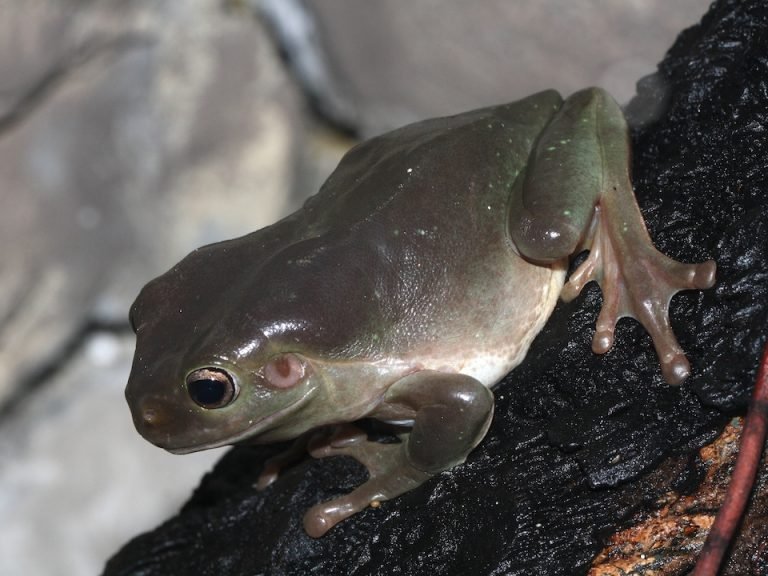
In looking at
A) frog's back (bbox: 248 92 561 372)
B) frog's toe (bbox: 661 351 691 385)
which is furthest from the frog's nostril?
frog's toe (bbox: 661 351 691 385)

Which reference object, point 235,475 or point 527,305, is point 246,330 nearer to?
point 527,305

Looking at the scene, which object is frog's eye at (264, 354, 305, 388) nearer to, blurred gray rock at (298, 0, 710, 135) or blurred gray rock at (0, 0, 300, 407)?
blurred gray rock at (298, 0, 710, 135)

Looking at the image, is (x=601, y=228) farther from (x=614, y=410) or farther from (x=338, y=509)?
(x=338, y=509)

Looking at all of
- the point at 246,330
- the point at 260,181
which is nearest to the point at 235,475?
the point at 246,330

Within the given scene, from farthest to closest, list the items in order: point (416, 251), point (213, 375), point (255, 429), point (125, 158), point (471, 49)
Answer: point (125, 158), point (471, 49), point (416, 251), point (255, 429), point (213, 375)

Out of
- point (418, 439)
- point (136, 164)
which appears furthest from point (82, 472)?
point (418, 439)
